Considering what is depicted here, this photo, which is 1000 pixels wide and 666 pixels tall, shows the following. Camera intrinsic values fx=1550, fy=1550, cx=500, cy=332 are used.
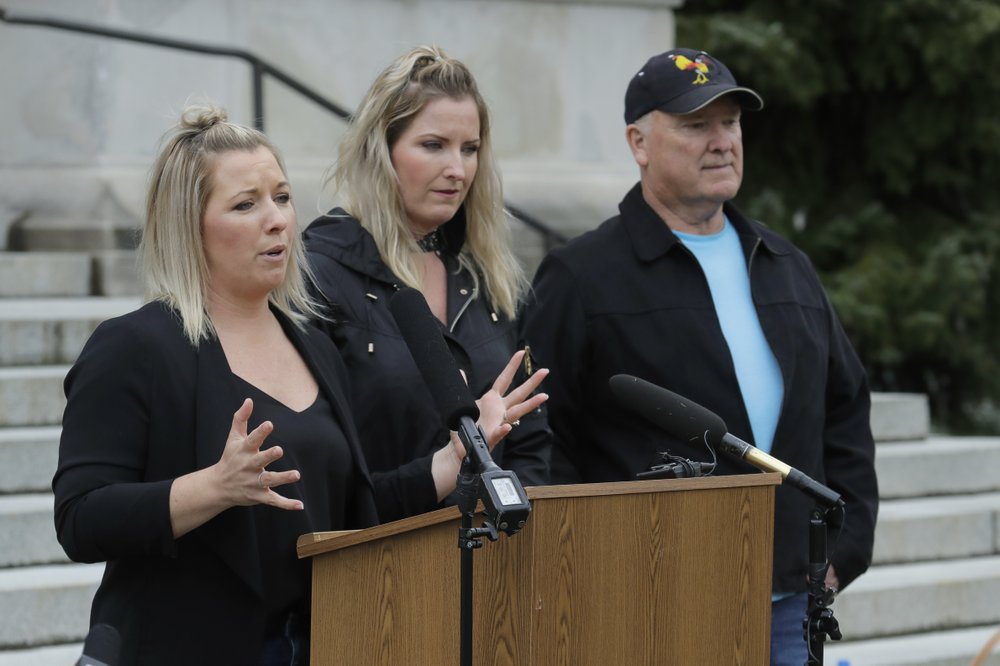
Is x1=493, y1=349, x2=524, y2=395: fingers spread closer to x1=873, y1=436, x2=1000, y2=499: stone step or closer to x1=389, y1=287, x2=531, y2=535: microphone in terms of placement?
x1=389, y1=287, x2=531, y2=535: microphone

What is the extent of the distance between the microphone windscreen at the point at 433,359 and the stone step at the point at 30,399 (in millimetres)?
3554

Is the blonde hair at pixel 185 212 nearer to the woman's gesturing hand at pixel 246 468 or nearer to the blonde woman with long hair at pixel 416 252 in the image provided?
the woman's gesturing hand at pixel 246 468

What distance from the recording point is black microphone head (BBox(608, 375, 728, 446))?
119 inches

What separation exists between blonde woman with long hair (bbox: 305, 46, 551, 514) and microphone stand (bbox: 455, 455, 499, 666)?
111 cm

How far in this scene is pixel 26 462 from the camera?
5.86m

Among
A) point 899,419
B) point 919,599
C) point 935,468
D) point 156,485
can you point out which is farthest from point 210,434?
point 899,419

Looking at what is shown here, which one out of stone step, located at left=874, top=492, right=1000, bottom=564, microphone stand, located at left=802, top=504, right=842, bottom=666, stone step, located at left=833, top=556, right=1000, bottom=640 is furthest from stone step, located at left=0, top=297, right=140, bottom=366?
microphone stand, located at left=802, top=504, right=842, bottom=666

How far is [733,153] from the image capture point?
14.0 feet

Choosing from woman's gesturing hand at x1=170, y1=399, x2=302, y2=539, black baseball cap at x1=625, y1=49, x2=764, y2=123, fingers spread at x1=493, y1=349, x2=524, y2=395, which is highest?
black baseball cap at x1=625, y1=49, x2=764, y2=123

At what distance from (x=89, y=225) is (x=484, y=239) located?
159 inches

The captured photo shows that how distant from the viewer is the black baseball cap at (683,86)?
420cm

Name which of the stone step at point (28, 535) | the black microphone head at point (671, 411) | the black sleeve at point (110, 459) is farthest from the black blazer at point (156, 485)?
the stone step at point (28, 535)

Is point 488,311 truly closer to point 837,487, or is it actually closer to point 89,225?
point 837,487

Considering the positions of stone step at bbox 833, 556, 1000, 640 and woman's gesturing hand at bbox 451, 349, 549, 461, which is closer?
woman's gesturing hand at bbox 451, 349, 549, 461
